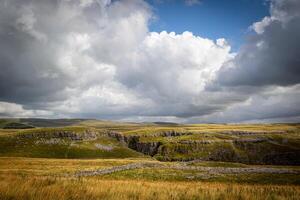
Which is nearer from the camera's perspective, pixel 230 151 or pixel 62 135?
pixel 230 151

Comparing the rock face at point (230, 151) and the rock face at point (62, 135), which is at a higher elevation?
the rock face at point (62, 135)

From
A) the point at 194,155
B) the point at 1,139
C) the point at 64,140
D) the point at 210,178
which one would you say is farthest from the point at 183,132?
the point at 210,178

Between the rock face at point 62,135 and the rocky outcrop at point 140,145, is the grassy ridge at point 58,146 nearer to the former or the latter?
the rock face at point 62,135

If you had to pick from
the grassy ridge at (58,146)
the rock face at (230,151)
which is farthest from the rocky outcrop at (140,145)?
the grassy ridge at (58,146)

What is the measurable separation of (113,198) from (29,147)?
16762 cm

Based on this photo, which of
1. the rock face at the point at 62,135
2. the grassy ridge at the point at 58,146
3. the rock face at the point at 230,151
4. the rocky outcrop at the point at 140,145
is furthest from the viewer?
the rock face at the point at 62,135

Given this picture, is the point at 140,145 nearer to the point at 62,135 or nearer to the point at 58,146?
the point at 58,146

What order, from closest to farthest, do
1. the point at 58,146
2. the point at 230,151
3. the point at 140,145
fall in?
the point at 230,151, the point at 58,146, the point at 140,145

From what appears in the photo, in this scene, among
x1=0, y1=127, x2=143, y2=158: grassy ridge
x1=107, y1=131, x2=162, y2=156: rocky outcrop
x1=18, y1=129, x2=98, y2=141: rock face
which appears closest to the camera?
x1=0, y1=127, x2=143, y2=158: grassy ridge

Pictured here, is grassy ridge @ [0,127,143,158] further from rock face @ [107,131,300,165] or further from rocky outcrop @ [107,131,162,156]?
rock face @ [107,131,300,165]

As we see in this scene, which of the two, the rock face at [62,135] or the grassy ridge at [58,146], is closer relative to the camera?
the grassy ridge at [58,146]

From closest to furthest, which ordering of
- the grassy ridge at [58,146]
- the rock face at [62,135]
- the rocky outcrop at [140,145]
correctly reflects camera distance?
the grassy ridge at [58,146] < the rocky outcrop at [140,145] < the rock face at [62,135]

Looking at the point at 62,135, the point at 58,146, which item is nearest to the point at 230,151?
the point at 58,146

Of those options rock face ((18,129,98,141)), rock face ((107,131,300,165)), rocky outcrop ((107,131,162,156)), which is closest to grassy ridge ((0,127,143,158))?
rock face ((18,129,98,141))
